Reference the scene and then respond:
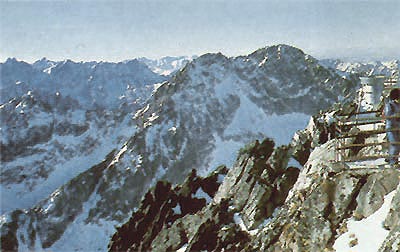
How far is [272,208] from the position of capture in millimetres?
37906

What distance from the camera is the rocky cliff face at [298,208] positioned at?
15891 mm

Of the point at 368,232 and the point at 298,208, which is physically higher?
the point at 298,208

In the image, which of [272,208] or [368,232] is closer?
[368,232]

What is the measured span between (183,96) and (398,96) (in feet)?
585

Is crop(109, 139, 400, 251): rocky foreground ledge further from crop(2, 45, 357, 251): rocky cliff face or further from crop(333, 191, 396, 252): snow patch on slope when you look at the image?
crop(2, 45, 357, 251): rocky cliff face

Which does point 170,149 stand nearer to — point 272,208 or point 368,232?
point 272,208

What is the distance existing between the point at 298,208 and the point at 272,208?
18.1m

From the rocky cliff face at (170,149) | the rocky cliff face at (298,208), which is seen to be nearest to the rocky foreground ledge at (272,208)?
the rocky cliff face at (298,208)

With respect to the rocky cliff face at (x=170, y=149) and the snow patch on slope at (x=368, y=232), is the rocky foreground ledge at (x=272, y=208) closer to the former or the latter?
the snow patch on slope at (x=368, y=232)

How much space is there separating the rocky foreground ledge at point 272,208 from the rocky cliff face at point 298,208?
0.03 metres

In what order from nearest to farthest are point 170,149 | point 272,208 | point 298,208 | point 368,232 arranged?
point 368,232 → point 298,208 → point 272,208 → point 170,149

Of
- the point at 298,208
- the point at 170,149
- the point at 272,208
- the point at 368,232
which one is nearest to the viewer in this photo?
the point at 368,232

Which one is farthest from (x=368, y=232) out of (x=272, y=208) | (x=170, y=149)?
(x=170, y=149)

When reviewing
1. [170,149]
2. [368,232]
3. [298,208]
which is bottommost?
[368,232]
